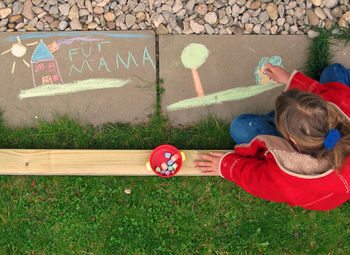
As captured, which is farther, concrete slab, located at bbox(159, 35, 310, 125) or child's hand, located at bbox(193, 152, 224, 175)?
concrete slab, located at bbox(159, 35, 310, 125)

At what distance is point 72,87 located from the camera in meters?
2.70

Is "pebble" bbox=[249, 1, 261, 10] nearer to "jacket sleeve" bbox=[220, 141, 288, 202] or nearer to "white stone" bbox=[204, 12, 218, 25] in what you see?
"white stone" bbox=[204, 12, 218, 25]

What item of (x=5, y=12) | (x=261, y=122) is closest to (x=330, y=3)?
(x=261, y=122)

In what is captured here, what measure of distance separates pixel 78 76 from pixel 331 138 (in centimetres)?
215

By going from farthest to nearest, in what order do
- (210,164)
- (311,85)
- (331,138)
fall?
(210,164) < (311,85) < (331,138)

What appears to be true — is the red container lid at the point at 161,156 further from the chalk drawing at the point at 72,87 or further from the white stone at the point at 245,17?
the white stone at the point at 245,17

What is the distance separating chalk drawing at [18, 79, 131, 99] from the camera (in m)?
2.69

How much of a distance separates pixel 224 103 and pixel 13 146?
6.55ft

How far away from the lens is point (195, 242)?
2.69 meters

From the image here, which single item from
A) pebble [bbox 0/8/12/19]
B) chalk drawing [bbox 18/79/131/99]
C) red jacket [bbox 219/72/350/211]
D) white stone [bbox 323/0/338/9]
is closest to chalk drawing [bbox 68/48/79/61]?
chalk drawing [bbox 18/79/131/99]

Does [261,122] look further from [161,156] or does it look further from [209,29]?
[209,29]

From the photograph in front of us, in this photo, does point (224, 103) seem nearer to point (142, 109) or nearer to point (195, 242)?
point (142, 109)

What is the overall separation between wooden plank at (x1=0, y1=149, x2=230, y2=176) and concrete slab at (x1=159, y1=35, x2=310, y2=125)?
18.0 inches

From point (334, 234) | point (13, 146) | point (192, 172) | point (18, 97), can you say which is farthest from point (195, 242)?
point (18, 97)
